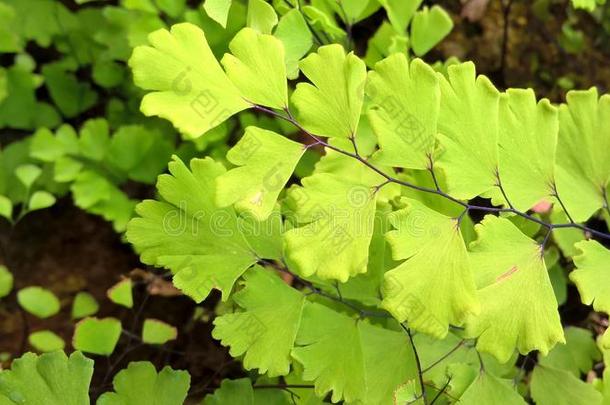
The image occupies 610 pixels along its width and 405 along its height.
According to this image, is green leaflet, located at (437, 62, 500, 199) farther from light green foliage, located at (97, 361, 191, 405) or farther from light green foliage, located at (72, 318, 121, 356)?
light green foliage, located at (72, 318, 121, 356)

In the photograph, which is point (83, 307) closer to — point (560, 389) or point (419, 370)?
point (419, 370)

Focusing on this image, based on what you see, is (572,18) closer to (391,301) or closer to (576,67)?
(576,67)

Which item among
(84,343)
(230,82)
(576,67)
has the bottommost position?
(84,343)

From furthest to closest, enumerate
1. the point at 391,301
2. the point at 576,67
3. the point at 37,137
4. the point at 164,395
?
the point at 576,67, the point at 37,137, the point at 164,395, the point at 391,301

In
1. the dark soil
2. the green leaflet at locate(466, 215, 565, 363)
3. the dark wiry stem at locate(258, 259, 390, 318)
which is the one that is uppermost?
the green leaflet at locate(466, 215, 565, 363)

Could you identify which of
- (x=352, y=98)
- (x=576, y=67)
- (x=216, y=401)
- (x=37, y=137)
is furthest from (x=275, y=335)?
(x=576, y=67)

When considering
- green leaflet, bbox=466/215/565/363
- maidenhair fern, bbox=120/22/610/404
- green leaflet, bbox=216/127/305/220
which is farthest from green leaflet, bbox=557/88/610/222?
green leaflet, bbox=216/127/305/220
